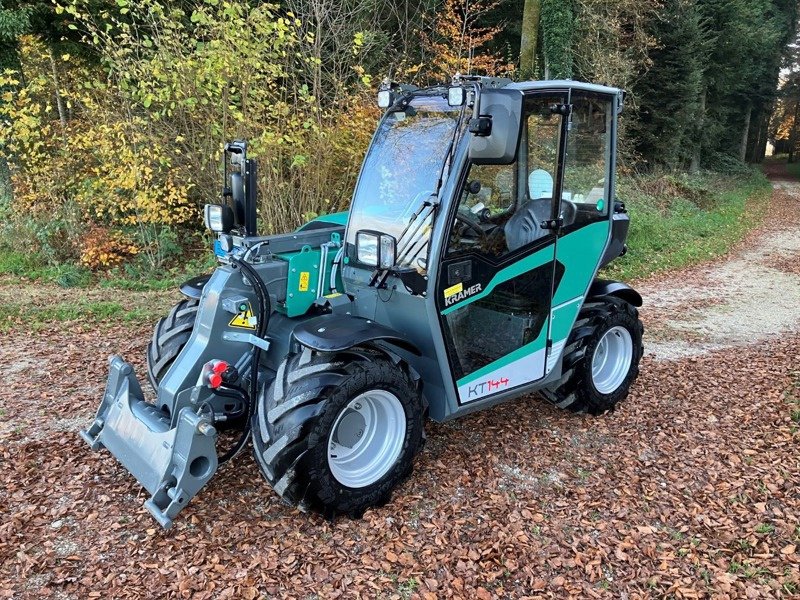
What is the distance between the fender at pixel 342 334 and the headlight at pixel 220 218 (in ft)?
3.08

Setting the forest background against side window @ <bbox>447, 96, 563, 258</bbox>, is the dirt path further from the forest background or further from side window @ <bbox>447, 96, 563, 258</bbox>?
side window @ <bbox>447, 96, 563, 258</bbox>

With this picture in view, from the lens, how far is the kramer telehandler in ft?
11.0

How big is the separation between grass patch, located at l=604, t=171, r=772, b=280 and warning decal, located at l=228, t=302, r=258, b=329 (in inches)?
334

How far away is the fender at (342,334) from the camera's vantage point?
3377 mm

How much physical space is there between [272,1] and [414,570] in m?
10.2

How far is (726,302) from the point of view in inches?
368

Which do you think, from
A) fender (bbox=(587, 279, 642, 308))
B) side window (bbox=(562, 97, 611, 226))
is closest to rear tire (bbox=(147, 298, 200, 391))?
side window (bbox=(562, 97, 611, 226))

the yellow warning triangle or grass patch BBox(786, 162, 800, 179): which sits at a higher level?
the yellow warning triangle

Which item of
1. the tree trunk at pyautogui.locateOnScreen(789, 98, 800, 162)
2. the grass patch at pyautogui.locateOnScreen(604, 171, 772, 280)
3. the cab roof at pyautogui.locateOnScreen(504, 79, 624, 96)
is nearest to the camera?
the cab roof at pyautogui.locateOnScreen(504, 79, 624, 96)

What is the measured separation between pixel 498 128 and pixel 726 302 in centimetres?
753

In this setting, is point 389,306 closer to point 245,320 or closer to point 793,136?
point 245,320

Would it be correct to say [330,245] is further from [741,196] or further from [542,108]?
[741,196]

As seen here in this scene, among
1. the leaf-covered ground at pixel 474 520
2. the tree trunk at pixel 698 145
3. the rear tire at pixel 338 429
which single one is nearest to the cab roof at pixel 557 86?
the rear tire at pixel 338 429

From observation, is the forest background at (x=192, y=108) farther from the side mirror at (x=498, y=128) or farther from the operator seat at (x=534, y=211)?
the side mirror at (x=498, y=128)
